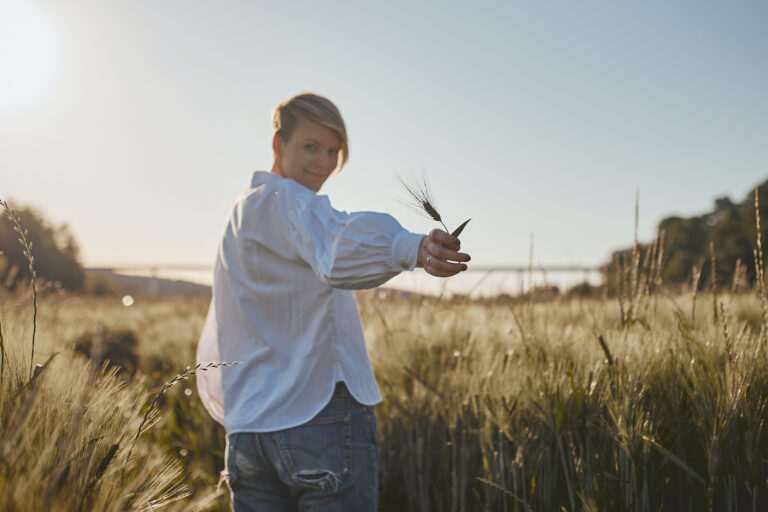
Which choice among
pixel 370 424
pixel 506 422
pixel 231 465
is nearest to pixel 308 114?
pixel 370 424

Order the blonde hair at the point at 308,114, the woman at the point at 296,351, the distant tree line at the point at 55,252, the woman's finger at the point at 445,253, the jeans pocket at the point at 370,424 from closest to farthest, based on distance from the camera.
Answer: the woman's finger at the point at 445,253, the woman at the point at 296,351, the jeans pocket at the point at 370,424, the blonde hair at the point at 308,114, the distant tree line at the point at 55,252

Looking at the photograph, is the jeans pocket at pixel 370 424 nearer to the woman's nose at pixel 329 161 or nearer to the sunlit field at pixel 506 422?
the sunlit field at pixel 506 422

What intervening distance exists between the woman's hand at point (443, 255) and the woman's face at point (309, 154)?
678mm

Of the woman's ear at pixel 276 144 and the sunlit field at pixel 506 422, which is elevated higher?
the woman's ear at pixel 276 144

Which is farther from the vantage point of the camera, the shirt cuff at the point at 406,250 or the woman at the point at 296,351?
the woman at the point at 296,351

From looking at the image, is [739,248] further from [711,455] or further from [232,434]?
[232,434]

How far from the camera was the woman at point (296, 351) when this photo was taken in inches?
48.2

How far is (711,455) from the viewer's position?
1.42m

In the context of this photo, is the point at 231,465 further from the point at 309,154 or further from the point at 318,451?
the point at 309,154

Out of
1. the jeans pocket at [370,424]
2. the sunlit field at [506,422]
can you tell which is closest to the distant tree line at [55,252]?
the sunlit field at [506,422]

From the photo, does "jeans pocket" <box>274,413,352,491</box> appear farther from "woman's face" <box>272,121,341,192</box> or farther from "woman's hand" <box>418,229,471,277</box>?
"woman's face" <box>272,121,341,192</box>

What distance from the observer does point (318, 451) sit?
1274 millimetres

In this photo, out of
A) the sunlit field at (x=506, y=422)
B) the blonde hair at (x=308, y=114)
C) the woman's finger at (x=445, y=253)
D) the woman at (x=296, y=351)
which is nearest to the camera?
the sunlit field at (x=506, y=422)

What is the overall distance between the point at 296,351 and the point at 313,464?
285 millimetres
